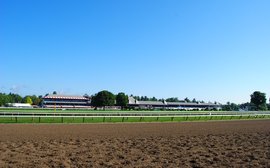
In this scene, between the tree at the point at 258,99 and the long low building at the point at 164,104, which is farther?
the long low building at the point at 164,104

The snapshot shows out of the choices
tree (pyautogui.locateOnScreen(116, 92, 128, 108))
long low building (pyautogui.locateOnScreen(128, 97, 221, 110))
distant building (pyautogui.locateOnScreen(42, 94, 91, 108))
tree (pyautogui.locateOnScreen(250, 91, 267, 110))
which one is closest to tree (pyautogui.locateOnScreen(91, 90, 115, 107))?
tree (pyautogui.locateOnScreen(116, 92, 128, 108))

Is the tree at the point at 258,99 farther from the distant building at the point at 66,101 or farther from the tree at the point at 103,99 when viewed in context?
the distant building at the point at 66,101

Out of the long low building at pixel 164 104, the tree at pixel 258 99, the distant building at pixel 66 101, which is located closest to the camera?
the tree at pixel 258 99

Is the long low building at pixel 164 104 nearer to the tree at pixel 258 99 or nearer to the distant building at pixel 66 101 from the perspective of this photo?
the distant building at pixel 66 101

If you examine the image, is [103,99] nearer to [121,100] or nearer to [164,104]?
[121,100]

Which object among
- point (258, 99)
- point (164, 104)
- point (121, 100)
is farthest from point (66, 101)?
point (258, 99)

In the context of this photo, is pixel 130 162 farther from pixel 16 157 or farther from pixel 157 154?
pixel 16 157

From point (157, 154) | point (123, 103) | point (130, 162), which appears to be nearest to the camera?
point (130, 162)

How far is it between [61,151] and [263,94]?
126 metres

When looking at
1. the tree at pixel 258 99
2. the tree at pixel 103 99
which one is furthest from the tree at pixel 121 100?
the tree at pixel 258 99

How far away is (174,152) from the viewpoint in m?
12.6

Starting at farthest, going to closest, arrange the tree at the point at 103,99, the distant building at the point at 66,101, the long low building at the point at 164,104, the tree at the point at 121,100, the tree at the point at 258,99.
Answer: the long low building at the point at 164,104
the distant building at the point at 66,101
the tree at the point at 258,99
the tree at the point at 121,100
the tree at the point at 103,99

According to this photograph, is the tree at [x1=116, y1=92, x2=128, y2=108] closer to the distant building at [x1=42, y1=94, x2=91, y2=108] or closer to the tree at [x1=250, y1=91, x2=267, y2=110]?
the distant building at [x1=42, y1=94, x2=91, y2=108]

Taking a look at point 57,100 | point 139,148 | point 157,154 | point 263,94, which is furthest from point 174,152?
point 57,100
